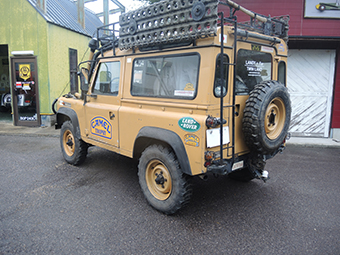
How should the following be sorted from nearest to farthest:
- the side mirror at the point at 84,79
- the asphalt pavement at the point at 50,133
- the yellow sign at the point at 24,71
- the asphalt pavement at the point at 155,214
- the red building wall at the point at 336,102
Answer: the asphalt pavement at the point at 155,214
the side mirror at the point at 84,79
the asphalt pavement at the point at 50,133
the red building wall at the point at 336,102
the yellow sign at the point at 24,71

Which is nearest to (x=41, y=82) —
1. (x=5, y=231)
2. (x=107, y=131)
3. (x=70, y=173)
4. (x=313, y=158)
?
(x=70, y=173)

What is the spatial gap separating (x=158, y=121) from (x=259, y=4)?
6.08 m

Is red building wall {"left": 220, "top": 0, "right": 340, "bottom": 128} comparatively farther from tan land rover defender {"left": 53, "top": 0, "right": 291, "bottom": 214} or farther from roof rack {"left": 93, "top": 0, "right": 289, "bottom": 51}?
tan land rover defender {"left": 53, "top": 0, "right": 291, "bottom": 214}

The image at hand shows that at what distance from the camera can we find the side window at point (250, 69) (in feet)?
11.8

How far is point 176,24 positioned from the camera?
130 inches

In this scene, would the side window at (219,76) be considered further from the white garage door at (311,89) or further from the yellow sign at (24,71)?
the yellow sign at (24,71)

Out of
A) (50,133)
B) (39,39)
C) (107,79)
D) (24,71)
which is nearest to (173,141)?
(107,79)

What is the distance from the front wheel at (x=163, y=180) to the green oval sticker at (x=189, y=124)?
44 cm

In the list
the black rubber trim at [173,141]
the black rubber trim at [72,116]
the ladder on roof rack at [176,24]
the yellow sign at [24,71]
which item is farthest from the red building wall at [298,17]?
the yellow sign at [24,71]

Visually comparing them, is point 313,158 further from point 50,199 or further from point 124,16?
point 50,199

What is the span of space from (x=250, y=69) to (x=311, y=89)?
5715mm

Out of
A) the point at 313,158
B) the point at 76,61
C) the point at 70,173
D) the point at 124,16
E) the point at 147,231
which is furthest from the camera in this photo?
the point at 76,61

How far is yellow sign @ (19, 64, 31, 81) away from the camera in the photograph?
9.81 meters

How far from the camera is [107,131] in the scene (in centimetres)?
455
